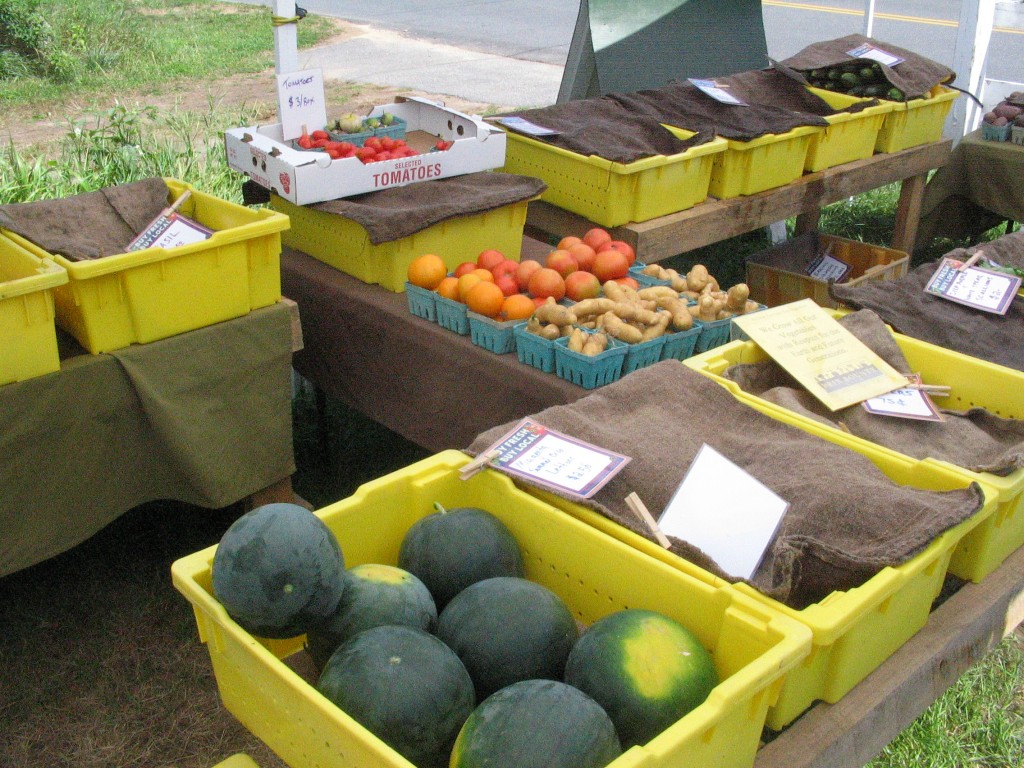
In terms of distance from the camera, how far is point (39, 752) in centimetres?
222

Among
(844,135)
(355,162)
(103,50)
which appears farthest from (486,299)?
(103,50)

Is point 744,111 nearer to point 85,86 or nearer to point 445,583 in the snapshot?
point 445,583

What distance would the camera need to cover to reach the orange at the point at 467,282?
89.8 inches

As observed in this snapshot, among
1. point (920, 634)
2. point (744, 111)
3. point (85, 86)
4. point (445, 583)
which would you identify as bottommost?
point (85, 86)

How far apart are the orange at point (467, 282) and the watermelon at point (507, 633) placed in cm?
116

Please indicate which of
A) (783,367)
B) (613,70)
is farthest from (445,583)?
(613,70)

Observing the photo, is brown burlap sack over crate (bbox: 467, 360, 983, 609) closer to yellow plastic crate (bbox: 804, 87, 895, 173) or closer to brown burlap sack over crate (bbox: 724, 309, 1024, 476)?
brown burlap sack over crate (bbox: 724, 309, 1024, 476)

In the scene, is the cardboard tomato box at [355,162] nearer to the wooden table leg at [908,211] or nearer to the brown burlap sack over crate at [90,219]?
the brown burlap sack over crate at [90,219]

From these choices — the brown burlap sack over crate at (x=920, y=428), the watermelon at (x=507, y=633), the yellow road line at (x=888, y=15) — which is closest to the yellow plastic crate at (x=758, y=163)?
the brown burlap sack over crate at (x=920, y=428)

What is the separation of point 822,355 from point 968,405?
321mm

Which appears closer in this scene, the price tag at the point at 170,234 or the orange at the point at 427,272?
the price tag at the point at 170,234

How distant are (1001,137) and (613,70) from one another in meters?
1.81

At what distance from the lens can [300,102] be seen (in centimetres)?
288

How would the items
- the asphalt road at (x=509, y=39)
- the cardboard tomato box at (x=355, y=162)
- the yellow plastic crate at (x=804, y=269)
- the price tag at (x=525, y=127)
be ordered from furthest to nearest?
the asphalt road at (x=509, y=39) → the yellow plastic crate at (x=804, y=269) → the price tag at (x=525, y=127) → the cardboard tomato box at (x=355, y=162)
